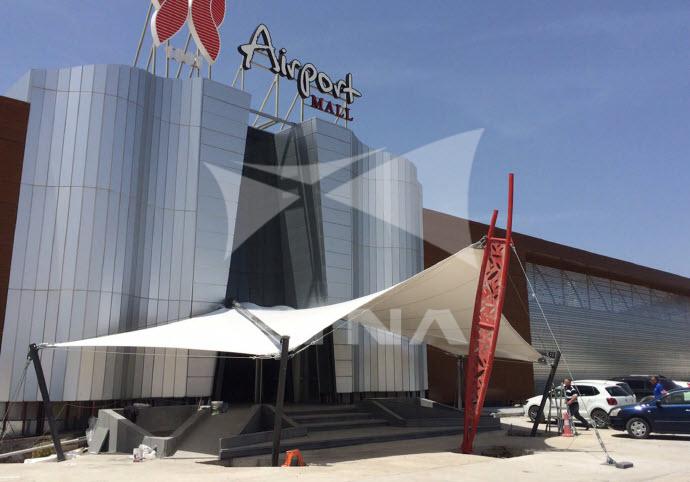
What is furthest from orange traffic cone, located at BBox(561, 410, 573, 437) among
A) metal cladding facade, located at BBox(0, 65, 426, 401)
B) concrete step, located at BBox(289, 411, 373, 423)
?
metal cladding facade, located at BBox(0, 65, 426, 401)

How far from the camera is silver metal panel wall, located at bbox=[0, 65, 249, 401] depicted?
1531 centimetres

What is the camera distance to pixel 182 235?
1778 cm

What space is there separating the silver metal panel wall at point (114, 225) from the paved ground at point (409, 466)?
3.59m

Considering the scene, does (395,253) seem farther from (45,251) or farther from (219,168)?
(45,251)

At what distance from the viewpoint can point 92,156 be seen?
16391mm

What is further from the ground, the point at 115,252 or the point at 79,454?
the point at 115,252

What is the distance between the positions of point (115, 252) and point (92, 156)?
108 inches

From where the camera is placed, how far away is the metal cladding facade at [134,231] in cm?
1537

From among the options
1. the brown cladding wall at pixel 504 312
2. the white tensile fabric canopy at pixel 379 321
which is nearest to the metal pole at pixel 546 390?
the white tensile fabric canopy at pixel 379 321

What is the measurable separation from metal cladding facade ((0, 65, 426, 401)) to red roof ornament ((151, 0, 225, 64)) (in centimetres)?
198

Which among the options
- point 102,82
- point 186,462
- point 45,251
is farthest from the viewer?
point 102,82

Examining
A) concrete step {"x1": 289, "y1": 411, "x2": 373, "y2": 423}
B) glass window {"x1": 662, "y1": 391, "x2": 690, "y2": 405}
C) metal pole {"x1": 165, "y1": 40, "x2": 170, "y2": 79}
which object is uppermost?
metal pole {"x1": 165, "y1": 40, "x2": 170, "y2": 79}

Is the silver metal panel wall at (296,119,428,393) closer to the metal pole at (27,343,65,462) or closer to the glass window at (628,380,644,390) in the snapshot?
the metal pole at (27,343,65,462)

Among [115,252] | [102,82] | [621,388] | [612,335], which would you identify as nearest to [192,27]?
[102,82]
